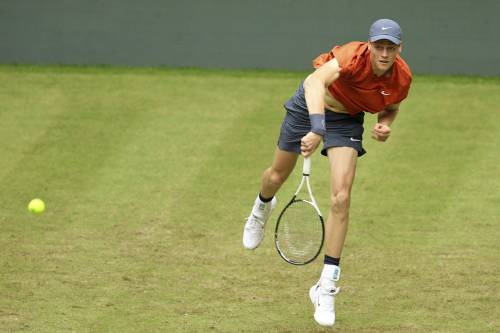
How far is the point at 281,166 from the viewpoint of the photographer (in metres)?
9.98

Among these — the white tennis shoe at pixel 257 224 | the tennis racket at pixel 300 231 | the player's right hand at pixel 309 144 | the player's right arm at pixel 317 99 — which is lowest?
the white tennis shoe at pixel 257 224

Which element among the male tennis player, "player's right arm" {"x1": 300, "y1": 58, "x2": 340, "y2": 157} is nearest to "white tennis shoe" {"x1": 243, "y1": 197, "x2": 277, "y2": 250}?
the male tennis player

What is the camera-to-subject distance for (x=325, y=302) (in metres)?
8.87

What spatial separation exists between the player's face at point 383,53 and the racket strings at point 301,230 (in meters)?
1.23

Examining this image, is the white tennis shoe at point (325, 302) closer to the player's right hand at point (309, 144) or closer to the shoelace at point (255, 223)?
the player's right hand at point (309, 144)

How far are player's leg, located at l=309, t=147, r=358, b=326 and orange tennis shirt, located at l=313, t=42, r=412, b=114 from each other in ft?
1.80

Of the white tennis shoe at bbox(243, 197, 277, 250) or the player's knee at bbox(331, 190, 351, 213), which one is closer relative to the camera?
the player's knee at bbox(331, 190, 351, 213)

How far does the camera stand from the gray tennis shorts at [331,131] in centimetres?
920

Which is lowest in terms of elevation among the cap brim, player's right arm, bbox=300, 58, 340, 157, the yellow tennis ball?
the yellow tennis ball

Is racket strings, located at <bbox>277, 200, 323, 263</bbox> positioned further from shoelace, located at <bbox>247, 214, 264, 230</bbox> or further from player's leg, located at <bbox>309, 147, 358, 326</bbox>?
shoelace, located at <bbox>247, 214, 264, 230</bbox>

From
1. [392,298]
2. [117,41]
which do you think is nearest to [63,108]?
[117,41]

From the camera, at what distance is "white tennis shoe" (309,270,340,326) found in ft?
28.9

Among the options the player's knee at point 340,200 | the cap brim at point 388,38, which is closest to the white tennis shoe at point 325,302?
the player's knee at point 340,200

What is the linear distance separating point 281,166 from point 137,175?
370 cm
